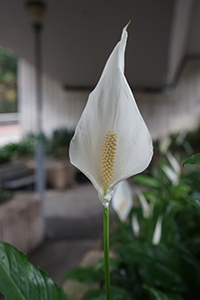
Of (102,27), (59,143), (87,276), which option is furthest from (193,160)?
(59,143)

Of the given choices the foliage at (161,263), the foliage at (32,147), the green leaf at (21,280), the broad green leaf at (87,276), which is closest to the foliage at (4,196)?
the foliage at (161,263)

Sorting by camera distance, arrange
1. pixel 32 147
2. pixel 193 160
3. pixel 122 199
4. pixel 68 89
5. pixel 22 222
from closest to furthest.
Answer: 1. pixel 193 160
2. pixel 122 199
3. pixel 22 222
4. pixel 32 147
5. pixel 68 89

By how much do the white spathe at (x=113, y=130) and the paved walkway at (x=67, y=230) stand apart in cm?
100

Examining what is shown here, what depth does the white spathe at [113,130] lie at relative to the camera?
7.8 inches

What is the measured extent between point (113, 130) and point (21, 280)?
0.15 meters

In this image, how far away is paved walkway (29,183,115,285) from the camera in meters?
1.37

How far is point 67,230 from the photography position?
194 centimetres

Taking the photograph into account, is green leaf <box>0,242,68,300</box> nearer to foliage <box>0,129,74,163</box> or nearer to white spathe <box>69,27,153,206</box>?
white spathe <box>69,27,153,206</box>

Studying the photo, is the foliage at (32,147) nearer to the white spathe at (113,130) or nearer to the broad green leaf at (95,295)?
the broad green leaf at (95,295)

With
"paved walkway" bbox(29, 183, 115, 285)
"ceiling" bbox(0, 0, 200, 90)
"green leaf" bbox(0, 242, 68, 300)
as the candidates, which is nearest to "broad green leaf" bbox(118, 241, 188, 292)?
"green leaf" bbox(0, 242, 68, 300)

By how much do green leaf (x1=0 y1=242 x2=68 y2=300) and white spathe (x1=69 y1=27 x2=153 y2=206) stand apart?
9 centimetres

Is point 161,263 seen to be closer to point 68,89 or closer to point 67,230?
point 67,230

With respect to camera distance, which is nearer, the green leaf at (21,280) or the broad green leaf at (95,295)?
the green leaf at (21,280)

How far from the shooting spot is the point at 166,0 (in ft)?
4.87
